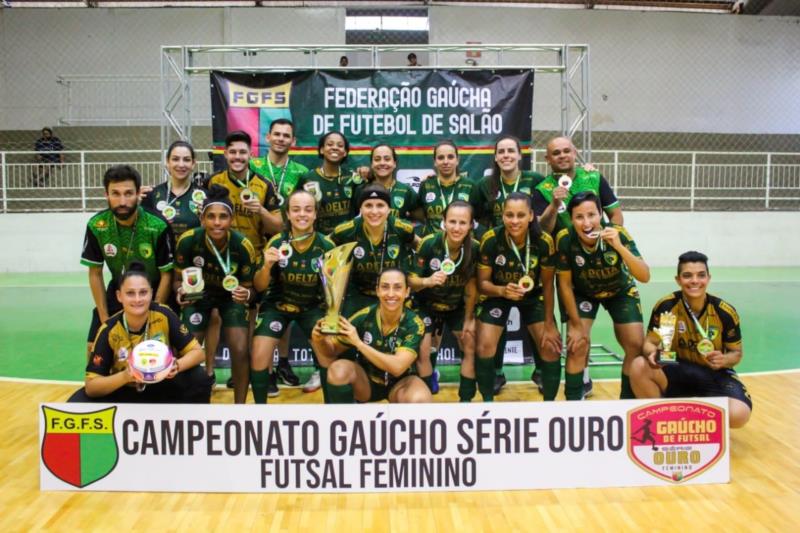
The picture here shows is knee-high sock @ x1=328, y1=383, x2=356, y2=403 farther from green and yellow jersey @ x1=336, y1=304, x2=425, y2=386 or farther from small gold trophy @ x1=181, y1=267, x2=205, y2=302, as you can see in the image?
small gold trophy @ x1=181, y1=267, x2=205, y2=302

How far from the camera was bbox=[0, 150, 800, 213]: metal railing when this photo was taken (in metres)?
13.7

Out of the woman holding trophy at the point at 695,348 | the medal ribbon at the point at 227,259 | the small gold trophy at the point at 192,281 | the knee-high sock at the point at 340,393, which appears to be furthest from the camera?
the medal ribbon at the point at 227,259

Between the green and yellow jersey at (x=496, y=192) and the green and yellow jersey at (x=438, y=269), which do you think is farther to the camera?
the green and yellow jersey at (x=496, y=192)

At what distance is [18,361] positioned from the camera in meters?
6.48

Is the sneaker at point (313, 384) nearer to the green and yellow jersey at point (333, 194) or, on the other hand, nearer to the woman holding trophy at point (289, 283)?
the woman holding trophy at point (289, 283)

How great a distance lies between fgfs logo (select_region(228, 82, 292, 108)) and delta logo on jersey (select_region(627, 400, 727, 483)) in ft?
13.8

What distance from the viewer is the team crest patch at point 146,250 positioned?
4.43m

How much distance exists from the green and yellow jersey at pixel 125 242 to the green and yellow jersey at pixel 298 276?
718mm

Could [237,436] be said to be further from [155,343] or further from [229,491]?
[155,343]

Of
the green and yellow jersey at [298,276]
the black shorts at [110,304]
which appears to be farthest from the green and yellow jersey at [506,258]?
the black shorts at [110,304]

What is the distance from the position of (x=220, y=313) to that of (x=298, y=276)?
2.02ft

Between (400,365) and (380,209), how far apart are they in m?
1.13

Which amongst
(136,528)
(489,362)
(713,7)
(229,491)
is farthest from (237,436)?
(713,7)

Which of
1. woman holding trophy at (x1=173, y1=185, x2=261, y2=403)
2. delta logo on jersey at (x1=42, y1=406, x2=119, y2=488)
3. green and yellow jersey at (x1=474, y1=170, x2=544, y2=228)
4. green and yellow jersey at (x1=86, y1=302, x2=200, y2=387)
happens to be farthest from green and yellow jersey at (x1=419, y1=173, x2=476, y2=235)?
delta logo on jersey at (x1=42, y1=406, x2=119, y2=488)
